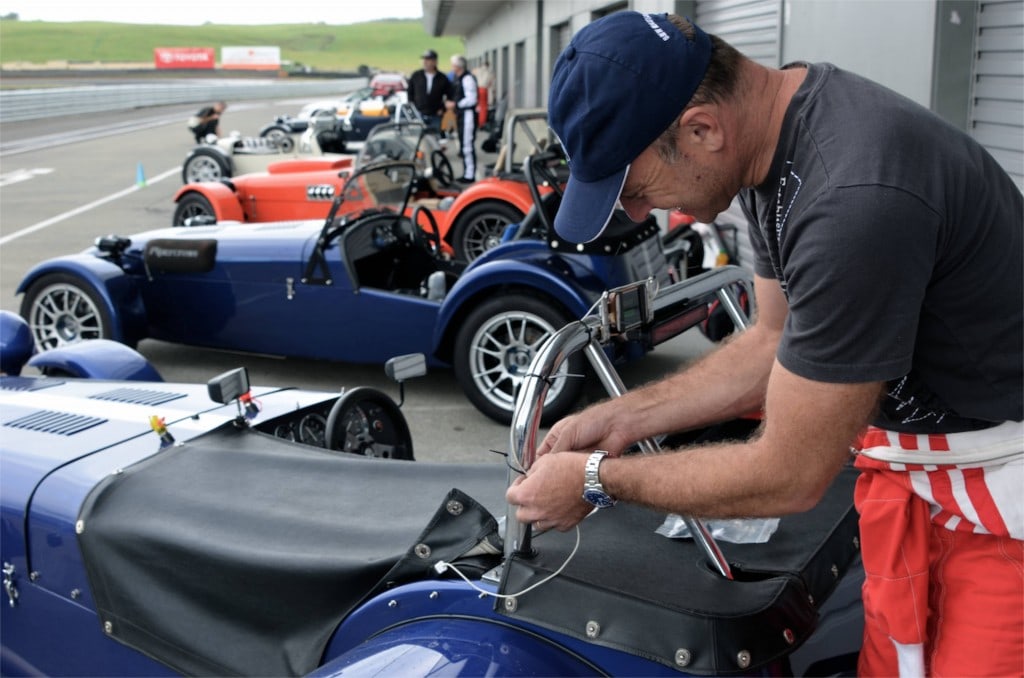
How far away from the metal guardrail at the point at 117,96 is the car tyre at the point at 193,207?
2829 cm

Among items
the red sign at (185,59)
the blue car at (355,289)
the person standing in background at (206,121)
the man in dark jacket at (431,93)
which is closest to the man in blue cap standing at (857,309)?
the blue car at (355,289)

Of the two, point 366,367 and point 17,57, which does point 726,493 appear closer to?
point 366,367

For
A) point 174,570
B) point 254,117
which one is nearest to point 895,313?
point 174,570

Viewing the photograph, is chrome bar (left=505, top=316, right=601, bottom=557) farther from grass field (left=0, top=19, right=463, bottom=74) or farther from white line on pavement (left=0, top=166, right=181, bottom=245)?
grass field (left=0, top=19, right=463, bottom=74)

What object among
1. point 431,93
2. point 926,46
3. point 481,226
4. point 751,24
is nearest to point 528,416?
point 926,46

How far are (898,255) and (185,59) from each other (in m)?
94.4

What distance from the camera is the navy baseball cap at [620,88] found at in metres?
1.50

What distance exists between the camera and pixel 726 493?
5.12ft

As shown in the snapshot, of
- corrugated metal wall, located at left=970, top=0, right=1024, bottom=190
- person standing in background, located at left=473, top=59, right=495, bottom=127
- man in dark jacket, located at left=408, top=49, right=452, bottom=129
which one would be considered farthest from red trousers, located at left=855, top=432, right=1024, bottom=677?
person standing in background, located at left=473, top=59, right=495, bottom=127

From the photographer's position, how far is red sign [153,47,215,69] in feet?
278

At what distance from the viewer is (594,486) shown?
5.32ft

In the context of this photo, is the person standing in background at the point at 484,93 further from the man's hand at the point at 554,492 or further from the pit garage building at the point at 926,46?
the man's hand at the point at 554,492

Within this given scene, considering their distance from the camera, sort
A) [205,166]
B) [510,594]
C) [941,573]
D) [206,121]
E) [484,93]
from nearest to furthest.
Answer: [941,573] < [510,594] < [205,166] < [206,121] < [484,93]

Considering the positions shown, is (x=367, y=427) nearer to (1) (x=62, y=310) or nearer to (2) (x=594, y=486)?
(2) (x=594, y=486)
